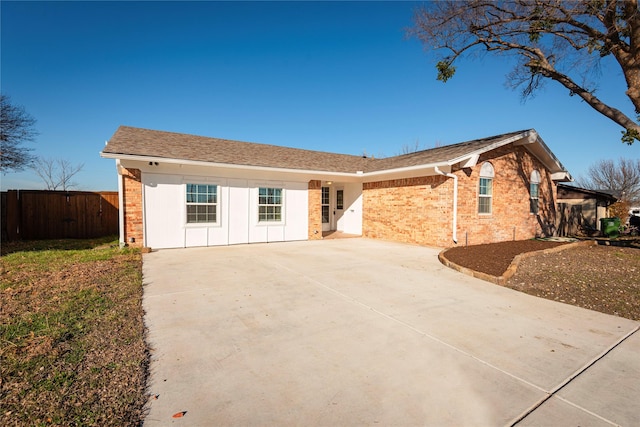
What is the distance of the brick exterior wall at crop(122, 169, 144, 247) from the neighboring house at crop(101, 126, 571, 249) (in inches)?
1.1

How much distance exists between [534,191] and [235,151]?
14.0m

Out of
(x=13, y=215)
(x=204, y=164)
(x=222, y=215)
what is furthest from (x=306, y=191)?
(x=13, y=215)

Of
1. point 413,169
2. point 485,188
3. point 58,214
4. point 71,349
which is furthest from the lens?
point 58,214

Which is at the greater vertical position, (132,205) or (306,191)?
(306,191)

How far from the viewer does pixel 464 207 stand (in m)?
11.6

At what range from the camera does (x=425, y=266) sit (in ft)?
26.7

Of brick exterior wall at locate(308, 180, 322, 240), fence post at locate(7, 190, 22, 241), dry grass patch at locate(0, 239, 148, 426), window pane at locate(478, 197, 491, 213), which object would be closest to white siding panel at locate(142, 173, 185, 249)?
dry grass patch at locate(0, 239, 148, 426)

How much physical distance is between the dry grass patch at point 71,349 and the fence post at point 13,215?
6.93 meters

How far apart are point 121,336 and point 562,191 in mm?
24074

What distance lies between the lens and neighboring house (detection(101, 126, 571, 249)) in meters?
10.3

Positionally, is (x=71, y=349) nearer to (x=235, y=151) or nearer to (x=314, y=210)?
(x=235, y=151)

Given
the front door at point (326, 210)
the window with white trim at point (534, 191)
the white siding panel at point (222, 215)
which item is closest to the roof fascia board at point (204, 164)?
the white siding panel at point (222, 215)

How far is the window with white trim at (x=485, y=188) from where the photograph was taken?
12227 millimetres

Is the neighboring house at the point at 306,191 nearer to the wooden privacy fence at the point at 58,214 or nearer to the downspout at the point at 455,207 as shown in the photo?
the downspout at the point at 455,207
